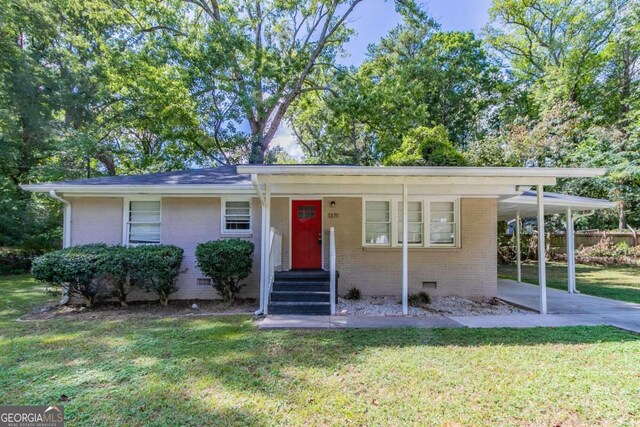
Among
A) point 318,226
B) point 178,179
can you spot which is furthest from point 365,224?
point 178,179

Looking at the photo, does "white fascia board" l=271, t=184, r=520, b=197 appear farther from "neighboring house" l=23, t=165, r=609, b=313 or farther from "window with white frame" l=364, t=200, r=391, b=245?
"window with white frame" l=364, t=200, r=391, b=245

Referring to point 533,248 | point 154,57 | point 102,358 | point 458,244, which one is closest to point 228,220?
point 102,358

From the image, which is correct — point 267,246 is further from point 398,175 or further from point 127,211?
point 127,211

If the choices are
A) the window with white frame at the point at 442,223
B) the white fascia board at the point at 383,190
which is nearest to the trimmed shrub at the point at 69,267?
the white fascia board at the point at 383,190

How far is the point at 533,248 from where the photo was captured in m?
19.3

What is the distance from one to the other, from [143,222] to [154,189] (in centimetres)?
112

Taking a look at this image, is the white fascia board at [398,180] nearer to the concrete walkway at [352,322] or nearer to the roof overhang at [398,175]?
the roof overhang at [398,175]

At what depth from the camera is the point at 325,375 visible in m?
3.78

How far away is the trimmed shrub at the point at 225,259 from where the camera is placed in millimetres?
7114

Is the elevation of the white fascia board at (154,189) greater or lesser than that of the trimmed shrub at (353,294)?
greater

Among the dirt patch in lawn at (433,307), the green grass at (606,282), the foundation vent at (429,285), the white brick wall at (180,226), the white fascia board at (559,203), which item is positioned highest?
the white fascia board at (559,203)

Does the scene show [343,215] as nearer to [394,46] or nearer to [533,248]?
[533,248]

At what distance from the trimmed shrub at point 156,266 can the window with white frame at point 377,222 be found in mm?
4668

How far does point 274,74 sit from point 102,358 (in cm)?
1520
